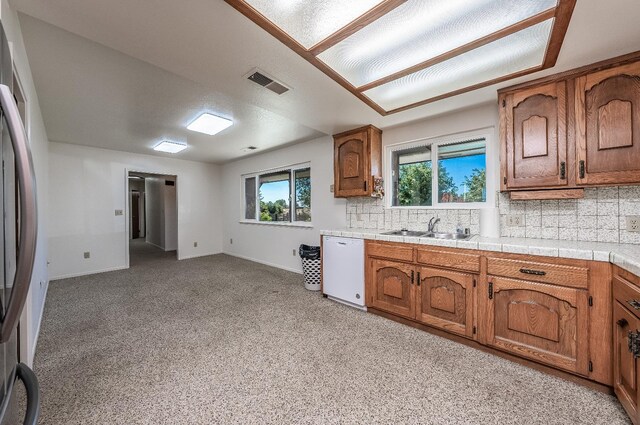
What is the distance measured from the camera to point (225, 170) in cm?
611

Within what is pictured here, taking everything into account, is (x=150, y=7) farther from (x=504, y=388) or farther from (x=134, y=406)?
(x=504, y=388)

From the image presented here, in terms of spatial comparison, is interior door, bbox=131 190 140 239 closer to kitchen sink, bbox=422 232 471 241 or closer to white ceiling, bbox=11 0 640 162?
white ceiling, bbox=11 0 640 162

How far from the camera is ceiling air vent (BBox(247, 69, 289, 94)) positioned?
188cm

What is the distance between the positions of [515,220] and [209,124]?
3.48 meters

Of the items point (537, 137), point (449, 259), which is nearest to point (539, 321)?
point (449, 259)

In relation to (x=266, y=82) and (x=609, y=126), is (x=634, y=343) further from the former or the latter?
(x=266, y=82)

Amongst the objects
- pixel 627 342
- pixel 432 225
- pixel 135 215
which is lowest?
pixel 627 342

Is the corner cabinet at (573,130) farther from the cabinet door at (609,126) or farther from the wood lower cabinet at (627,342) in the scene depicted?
the wood lower cabinet at (627,342)

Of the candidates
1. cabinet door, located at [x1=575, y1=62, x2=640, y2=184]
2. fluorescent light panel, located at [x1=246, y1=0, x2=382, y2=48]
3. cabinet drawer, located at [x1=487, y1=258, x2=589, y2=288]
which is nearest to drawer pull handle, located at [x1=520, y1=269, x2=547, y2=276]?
cabinet drawer, located at [x1=487, y1=258, x2=589, y2=288]

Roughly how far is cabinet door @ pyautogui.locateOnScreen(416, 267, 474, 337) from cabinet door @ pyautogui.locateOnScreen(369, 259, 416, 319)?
0.26ft

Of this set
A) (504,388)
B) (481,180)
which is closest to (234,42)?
(481,180)

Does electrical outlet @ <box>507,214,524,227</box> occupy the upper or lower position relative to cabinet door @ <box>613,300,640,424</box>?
upper

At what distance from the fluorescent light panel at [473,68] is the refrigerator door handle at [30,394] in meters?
2.43

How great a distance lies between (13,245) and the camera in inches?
29.0
